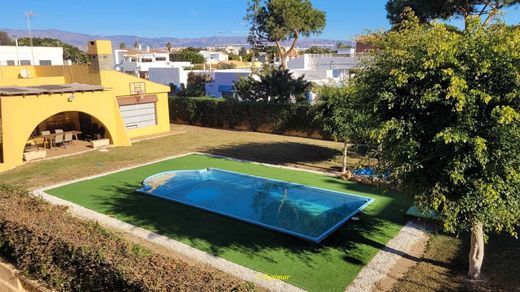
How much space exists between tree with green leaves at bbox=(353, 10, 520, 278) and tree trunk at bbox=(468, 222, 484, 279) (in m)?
0.33

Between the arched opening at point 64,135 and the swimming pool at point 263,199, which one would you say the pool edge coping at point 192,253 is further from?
the arched opening at point 64,135

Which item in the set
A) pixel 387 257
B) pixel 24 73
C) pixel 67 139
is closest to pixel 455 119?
pixel 387 257

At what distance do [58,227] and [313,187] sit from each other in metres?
9.34

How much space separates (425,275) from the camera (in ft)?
27.2

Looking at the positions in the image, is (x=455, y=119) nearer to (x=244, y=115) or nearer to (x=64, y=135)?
(x=64, y=135)

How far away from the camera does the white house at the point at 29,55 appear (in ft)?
172

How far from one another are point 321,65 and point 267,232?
4285 centimetres

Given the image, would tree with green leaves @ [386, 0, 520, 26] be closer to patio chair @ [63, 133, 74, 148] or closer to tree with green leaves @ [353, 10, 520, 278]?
tree with green leaves @ [353, 10, 520, 278]

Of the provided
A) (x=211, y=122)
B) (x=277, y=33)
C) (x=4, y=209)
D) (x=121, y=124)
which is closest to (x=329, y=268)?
(x=4, y=209)

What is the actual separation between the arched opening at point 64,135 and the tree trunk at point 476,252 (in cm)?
1934

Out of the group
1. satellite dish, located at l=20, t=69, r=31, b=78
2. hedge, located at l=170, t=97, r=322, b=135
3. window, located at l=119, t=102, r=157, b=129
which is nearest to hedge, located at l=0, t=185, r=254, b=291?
window, located at l=119, t=102, r=157, b=129

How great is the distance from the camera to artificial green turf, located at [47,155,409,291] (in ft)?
28.6

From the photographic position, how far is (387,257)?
9203 millimetres

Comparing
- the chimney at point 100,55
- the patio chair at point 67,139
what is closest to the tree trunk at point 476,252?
the patio chair at point 67,139
